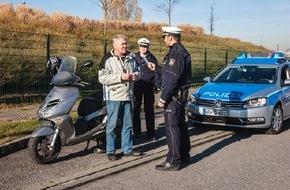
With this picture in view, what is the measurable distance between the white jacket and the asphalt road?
0.99m

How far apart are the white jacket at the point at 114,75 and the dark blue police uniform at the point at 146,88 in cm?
126

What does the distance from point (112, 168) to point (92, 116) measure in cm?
99

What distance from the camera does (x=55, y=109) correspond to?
582 cm

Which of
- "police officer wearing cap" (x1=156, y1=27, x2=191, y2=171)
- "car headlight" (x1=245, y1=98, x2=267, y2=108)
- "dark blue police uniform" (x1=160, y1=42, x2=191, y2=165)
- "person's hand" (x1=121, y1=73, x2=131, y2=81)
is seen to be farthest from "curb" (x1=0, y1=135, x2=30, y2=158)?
"car headlight" (x1=245, y1=98, x2=267, y2=108)

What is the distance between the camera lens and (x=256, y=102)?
8.26 meters

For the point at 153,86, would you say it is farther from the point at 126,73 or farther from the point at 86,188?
the point at 86,188

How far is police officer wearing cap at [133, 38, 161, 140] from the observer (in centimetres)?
736

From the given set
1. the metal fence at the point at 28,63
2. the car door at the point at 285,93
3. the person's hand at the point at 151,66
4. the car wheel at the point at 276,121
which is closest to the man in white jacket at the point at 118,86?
the person's hand at the point at 151,66

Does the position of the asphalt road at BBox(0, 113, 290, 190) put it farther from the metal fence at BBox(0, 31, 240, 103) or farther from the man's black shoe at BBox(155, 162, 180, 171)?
the metal fence at BBox(0, 31, 240, 103)

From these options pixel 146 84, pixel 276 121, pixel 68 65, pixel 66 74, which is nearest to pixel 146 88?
pixel 146 84

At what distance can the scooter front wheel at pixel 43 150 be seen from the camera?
18.6ft

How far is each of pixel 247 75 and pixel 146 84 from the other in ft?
10.5

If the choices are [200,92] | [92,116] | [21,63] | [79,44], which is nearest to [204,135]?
[200,92]

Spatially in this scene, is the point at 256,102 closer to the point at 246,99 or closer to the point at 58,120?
the point at 246,99
